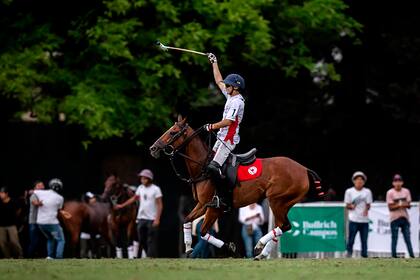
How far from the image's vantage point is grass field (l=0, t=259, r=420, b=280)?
16.2 meters

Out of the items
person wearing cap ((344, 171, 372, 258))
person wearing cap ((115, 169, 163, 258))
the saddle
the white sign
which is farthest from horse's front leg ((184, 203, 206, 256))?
the white sign

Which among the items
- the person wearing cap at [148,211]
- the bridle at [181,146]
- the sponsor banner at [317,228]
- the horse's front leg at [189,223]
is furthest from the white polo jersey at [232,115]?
the sponsor banner at [317,228]

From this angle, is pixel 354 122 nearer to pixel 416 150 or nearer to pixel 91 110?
pixel 416 150

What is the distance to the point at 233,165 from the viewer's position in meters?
21.0

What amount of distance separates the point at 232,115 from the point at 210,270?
4.01 meters

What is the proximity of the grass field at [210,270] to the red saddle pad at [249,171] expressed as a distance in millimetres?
1820

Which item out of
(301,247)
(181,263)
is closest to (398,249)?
(301,247)

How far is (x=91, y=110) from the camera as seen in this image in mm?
32000

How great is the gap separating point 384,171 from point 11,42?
1240 centimetres

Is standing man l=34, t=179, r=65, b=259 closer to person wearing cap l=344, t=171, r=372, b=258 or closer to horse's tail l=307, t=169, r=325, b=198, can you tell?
person wearing cap l=344, t=171, r=372, b=258

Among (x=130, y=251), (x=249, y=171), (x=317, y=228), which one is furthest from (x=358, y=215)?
(x=249, y=171)

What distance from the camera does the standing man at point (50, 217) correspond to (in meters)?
28.4

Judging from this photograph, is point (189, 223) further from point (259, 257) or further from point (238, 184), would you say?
point (259, 257)

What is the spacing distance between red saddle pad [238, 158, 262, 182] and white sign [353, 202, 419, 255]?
29.1 feet
